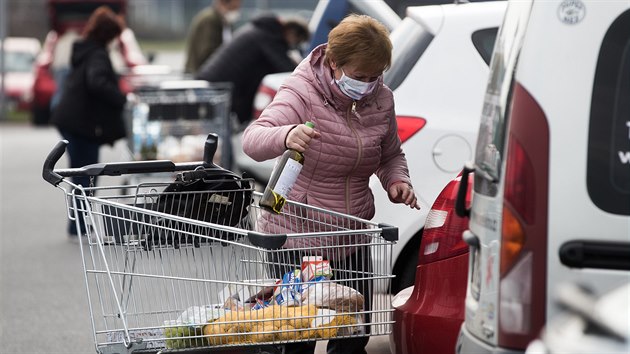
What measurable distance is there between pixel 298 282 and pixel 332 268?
257 millimetres

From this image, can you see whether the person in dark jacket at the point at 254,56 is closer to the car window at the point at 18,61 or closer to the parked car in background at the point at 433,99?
the parked car in background at the point at 433,99

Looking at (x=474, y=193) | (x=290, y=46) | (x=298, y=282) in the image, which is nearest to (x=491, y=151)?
(x=474, y=193)

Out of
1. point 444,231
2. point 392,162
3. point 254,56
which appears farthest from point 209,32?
point 444,231

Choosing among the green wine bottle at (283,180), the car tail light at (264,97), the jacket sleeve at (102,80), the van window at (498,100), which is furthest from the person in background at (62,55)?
the van window at (498,100)

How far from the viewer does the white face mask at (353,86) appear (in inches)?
195

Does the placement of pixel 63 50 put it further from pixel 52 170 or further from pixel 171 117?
pixel 52 170

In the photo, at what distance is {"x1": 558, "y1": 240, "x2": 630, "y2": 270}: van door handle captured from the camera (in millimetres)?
3686

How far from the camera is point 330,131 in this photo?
5.05 m

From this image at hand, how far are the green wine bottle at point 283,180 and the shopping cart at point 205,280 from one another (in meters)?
0.17

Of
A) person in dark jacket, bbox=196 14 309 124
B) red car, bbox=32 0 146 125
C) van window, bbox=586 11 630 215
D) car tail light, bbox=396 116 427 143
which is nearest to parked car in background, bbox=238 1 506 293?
car tail light, bbox=396 116 427 143

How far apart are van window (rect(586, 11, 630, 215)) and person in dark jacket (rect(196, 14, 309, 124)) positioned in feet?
31.4

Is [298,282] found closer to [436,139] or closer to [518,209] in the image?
[518,209]

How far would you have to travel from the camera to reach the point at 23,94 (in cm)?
2872

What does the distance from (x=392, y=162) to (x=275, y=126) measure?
2.11 feet
